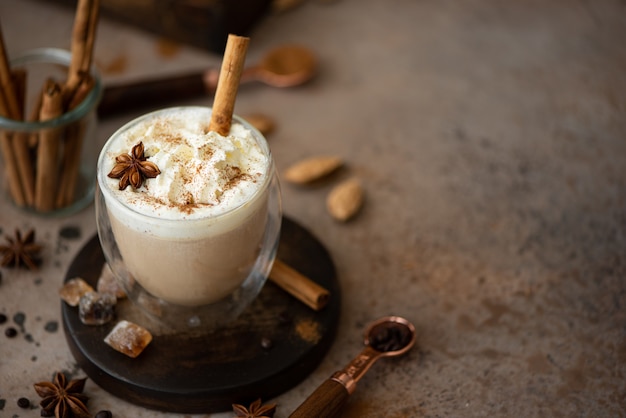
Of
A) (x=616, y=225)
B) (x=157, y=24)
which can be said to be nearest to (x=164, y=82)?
(x=157, y=24)

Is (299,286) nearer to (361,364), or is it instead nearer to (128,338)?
(361,364)

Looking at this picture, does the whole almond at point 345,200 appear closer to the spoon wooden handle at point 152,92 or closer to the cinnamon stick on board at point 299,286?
the cinnamon stick on board at point 299,286

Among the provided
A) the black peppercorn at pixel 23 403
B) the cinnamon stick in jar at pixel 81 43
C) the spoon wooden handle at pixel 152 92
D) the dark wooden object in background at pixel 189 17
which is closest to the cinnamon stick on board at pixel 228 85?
the cinnamon stick in jar at pixel 81 43

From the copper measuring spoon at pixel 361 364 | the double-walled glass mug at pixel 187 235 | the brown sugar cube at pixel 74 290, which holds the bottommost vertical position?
the brown sugar cube at pixel 74 290

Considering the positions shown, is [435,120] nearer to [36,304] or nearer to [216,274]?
[216,274]

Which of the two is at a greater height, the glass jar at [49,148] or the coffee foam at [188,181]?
the coffee foam at [188,181]

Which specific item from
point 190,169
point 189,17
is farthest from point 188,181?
point 189,17
